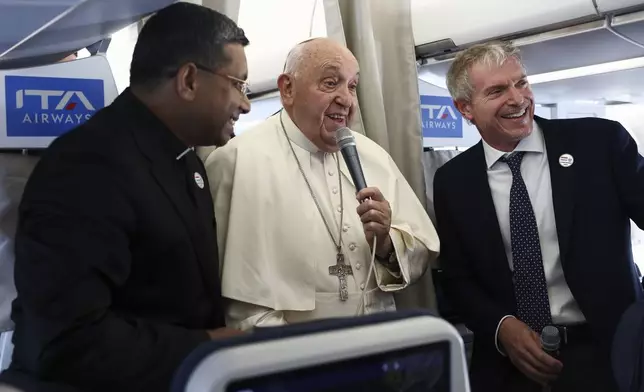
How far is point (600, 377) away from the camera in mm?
2355

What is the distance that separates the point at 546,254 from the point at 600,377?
0.47 m

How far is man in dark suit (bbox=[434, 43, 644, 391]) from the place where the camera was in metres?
2.35

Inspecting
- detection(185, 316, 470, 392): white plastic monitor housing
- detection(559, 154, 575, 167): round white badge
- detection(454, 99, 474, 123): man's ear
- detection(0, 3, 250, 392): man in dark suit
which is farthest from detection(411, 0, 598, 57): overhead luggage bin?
detection(185, 316, 470, 392): white plastic monitor housing

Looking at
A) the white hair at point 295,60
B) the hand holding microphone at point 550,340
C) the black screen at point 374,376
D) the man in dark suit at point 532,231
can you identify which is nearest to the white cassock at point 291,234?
the white hair at point 295,60

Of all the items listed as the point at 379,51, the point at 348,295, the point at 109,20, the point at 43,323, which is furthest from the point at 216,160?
the point at 379,51

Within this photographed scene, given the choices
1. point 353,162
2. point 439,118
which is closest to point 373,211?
point 353,162

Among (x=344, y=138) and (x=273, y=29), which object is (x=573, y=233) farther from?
(x=273, y=29)

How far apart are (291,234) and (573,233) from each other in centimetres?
101

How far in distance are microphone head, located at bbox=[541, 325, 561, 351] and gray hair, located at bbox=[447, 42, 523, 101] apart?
950mm

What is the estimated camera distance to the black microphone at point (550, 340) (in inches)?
92.4

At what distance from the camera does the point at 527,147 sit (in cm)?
253

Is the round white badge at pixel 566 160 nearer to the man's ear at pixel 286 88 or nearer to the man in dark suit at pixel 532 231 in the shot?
the man in dark suit at pixel 532 231

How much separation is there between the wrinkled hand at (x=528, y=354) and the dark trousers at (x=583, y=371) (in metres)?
0.04

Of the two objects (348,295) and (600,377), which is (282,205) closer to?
(348,295)
